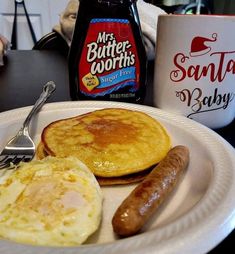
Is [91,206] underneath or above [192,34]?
underneath

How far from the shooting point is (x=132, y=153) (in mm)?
566

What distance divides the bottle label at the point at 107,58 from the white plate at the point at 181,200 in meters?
0.06

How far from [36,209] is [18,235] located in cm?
5

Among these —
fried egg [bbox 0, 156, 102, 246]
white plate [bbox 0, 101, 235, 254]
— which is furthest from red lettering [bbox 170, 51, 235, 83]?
fried egg [bbox 0, 156, 102, 246]

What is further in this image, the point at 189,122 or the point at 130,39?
the point at 130,39

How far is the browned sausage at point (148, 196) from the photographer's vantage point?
39 centimetres

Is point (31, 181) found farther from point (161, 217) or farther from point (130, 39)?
point (130, 39)

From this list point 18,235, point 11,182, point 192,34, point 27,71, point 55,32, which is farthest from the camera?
point 55,32

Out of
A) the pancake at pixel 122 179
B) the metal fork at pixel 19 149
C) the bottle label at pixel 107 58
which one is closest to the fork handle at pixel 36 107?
the metal fork at pixel 19 149

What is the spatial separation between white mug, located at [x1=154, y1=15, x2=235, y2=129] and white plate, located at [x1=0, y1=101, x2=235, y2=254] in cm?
5

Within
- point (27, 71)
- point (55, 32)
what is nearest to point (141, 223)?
point (27, 71)

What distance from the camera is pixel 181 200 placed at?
20.2 inches

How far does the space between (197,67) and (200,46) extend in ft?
0.16

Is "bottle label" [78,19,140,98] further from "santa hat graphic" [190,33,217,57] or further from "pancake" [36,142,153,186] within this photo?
"pancake" [36,142,153,186]
